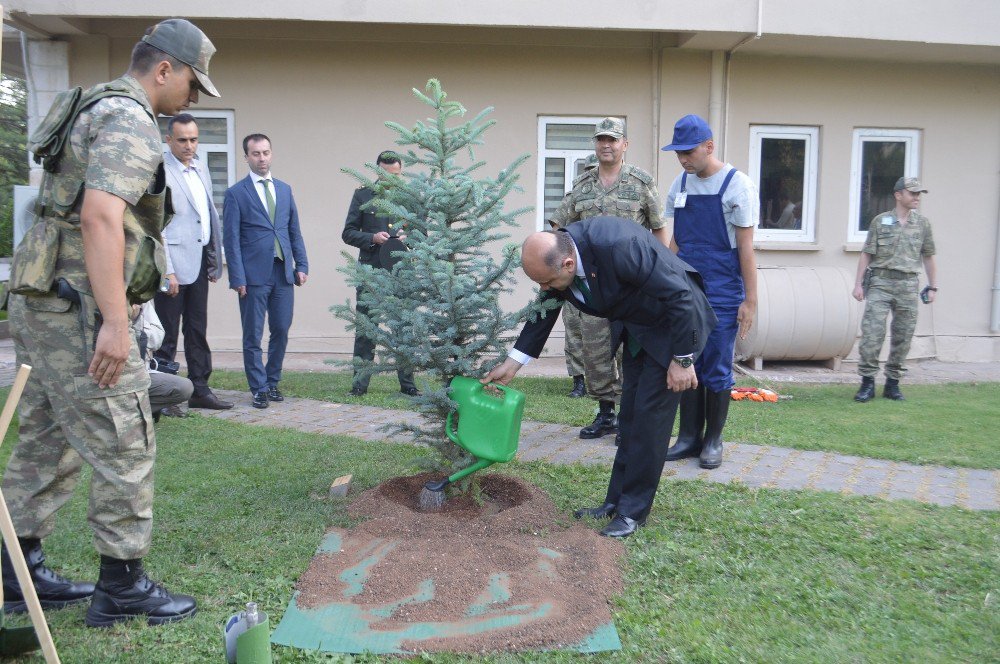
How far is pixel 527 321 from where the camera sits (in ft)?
13.9

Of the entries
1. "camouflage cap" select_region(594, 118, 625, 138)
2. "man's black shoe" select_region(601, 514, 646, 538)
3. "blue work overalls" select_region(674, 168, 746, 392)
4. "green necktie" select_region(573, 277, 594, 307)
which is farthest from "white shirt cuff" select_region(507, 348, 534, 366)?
"camouflage cap" select_region(594, 118, 625, 138)

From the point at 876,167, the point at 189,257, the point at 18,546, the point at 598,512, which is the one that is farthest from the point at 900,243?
the point at 18,546

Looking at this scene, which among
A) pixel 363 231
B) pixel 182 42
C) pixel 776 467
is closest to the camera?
pixel 182 42

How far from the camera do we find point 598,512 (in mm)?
4434

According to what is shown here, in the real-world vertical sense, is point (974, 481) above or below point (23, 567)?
below

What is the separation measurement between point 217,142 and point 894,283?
7.90 meters

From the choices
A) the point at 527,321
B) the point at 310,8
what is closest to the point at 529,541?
the point at 527,321

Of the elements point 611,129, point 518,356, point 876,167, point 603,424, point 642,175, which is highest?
point 876,167

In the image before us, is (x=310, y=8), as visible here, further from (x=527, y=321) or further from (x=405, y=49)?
(x=527, y=321)

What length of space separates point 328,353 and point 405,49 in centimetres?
386

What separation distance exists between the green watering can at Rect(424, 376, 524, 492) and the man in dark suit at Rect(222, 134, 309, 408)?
3.48m

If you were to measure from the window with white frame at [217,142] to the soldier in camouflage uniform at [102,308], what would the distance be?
7222 mm

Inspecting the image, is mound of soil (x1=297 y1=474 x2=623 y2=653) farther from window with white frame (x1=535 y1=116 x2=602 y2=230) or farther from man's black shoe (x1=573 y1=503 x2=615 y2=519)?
window with white frame (x1=535 y1=116 x2=602 y2=230)

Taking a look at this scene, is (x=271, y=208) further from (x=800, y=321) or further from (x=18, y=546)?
(x=800, y=321)
